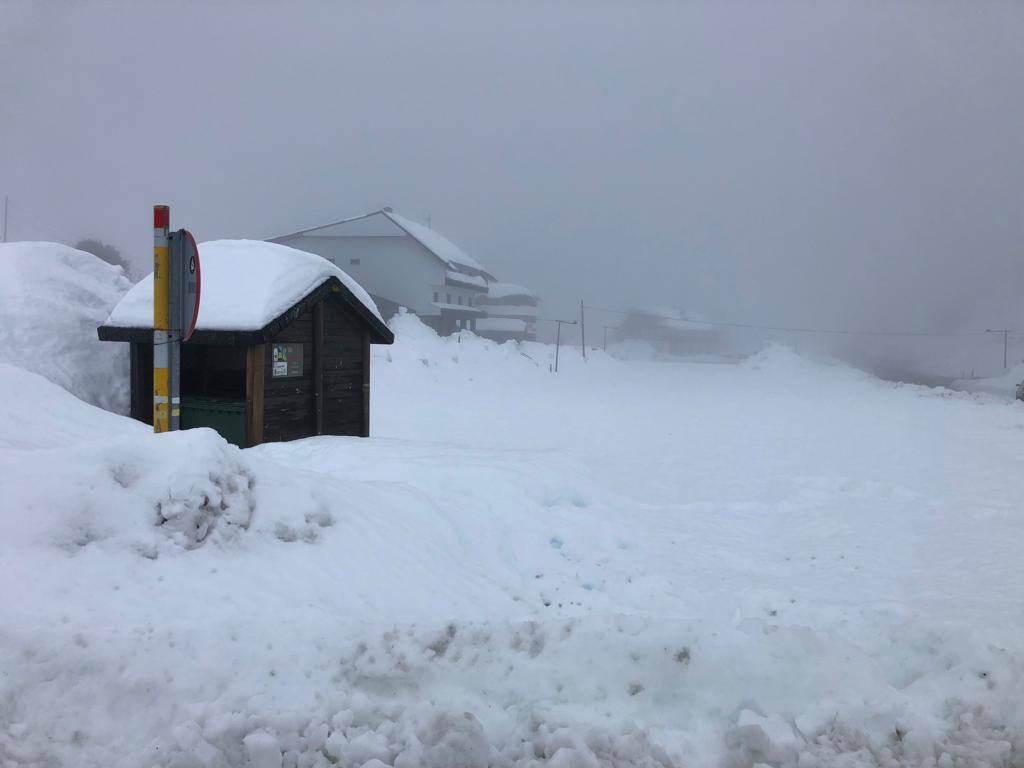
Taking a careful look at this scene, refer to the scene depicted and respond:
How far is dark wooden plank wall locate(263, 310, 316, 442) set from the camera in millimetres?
10922

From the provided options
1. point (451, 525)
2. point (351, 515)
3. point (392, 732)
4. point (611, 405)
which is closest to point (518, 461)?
point (451, 525)

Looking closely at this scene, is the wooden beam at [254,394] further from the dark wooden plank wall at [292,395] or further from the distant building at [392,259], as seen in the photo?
the distant building at [392,259]

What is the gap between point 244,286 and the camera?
11000 millimetres

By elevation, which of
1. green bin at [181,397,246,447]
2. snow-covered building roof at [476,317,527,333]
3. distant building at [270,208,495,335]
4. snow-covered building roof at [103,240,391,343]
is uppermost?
distant building at [270,208,495,335]

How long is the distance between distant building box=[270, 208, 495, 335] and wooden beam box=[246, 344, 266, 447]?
1528 inches

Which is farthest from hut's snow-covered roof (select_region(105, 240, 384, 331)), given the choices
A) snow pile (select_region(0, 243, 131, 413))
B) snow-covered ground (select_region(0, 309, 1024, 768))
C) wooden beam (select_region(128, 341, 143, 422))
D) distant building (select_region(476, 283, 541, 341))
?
distant building (select_region(476, 283, 541, 341))

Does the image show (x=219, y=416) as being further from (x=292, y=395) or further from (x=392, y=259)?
(x=392, y=259)

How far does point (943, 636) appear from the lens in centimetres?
511

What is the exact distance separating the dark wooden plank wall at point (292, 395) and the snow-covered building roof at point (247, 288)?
1.58 ft

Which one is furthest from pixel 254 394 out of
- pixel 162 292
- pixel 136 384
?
pixel 162 292

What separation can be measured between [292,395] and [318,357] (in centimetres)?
72

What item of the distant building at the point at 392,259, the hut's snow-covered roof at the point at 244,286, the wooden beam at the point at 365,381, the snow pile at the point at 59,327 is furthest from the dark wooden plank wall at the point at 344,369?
the distant building at the point at 392,259

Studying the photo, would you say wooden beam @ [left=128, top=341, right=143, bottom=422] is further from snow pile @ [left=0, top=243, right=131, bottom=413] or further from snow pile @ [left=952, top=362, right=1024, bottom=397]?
snow pile @ [left=952, top=362, right=1024, bottom=397]

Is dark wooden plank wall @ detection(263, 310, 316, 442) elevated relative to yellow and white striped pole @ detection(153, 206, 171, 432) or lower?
lower
